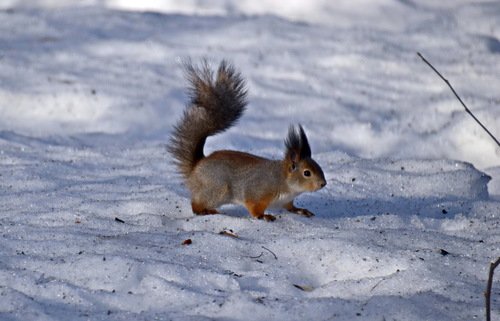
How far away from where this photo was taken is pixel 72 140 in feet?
20.5

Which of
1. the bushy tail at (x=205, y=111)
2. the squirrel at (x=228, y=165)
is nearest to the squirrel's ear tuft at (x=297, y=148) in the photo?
the squirrel at (x=228, y=165)

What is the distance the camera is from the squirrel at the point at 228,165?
4534 millimetres

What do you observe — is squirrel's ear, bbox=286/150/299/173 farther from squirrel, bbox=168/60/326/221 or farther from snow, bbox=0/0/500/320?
snow, bbox=0/0/500/320

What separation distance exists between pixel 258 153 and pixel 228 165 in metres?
1.42

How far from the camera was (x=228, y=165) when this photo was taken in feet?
15.1

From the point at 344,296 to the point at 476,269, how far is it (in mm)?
671

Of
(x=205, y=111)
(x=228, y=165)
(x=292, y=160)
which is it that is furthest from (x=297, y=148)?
(x=205, y=111)

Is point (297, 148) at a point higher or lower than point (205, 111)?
lower

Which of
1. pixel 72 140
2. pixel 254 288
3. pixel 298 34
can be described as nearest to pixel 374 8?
pixel 298 34

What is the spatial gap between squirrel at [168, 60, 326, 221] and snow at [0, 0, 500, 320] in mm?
154

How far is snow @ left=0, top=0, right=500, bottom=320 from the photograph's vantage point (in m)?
3.39

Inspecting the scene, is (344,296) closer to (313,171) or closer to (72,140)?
(313,171)

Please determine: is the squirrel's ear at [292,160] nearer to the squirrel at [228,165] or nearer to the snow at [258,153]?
the squirrel at [228,165]

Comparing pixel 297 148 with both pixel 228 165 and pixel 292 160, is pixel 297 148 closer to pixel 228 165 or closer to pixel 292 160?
pixel 292 160
